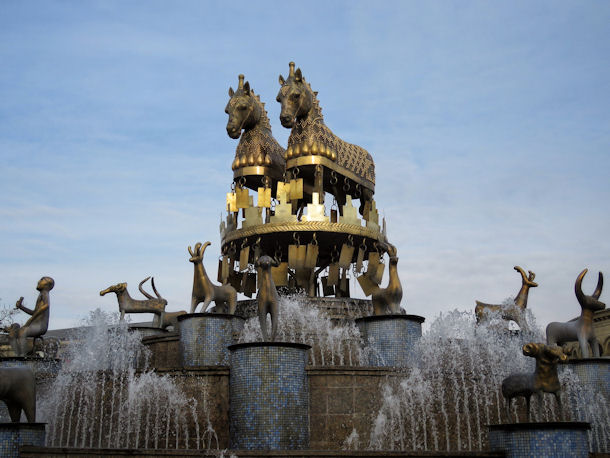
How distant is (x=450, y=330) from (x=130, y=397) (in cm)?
711

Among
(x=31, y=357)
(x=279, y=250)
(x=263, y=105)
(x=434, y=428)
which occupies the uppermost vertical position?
(x=263, y=105)

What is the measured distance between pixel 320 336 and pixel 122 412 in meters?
4.34

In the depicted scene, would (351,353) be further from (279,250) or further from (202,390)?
(279,250)

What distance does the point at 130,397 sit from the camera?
11.7 m

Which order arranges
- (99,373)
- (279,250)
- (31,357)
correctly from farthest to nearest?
(279,250) → (31,357) → (99,373)

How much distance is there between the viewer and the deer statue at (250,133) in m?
19.3

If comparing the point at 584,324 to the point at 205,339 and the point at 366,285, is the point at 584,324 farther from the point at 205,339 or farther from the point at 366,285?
the point at 205,339

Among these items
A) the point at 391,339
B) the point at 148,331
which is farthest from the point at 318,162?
the point at 391,339

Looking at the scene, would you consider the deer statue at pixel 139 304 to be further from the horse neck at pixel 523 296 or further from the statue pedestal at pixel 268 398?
the horse neck at pixel 523 296

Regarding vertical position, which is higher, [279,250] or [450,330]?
[279,250]

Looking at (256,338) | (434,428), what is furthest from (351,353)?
(434,428)

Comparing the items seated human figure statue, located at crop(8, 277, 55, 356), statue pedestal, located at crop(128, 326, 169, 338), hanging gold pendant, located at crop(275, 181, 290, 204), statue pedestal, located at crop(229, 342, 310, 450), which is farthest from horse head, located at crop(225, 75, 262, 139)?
statue pedestal, located at crop(229, 342, 310, 450)

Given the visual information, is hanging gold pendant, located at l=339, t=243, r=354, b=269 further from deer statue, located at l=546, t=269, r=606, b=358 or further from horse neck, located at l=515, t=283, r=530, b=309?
deer statue, located at l=546, t=269, r=606, b=358

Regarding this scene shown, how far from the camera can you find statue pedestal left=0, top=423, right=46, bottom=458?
9.92 m
